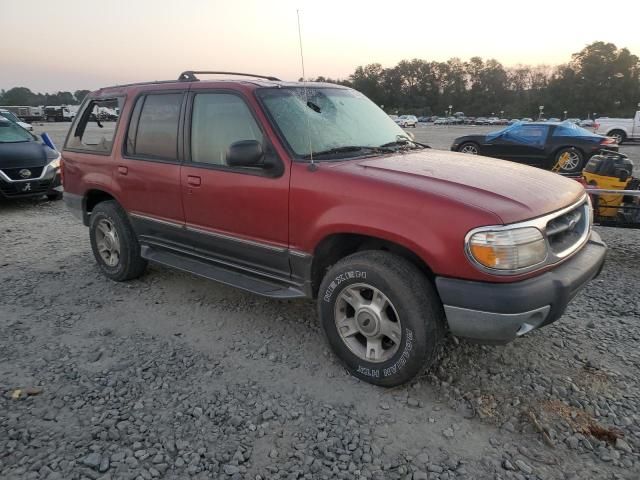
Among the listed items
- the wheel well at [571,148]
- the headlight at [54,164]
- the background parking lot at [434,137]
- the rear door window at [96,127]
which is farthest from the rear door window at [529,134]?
the rear door window at [96,127]

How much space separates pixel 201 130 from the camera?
394 centimetres

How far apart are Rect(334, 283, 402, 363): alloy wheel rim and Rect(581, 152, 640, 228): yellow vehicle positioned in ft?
10.7

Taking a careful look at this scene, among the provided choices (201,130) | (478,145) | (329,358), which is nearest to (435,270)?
(329,358)

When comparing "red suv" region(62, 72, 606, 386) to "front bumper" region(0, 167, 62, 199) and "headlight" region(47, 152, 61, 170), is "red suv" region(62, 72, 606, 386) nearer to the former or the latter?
"front bumper" region(0, 167, 62, 199)

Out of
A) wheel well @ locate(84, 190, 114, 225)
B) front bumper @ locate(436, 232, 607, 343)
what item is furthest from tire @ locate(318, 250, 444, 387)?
wheel well @ locate(84, 190, 114, 225)

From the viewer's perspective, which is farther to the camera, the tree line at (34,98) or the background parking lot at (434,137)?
the tree line at (34,98)

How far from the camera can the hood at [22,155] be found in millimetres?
8484

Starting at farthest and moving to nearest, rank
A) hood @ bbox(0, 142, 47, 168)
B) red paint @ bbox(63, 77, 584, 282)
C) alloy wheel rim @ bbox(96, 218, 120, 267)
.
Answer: hood @ bbox(0, 142, 47, 168) → alloy wheel rim @ bbox(96, 218, 120, 267) → red paint @ bbox(63, 77, 584, 282)

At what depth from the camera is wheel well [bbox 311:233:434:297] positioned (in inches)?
117

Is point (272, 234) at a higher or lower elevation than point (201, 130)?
lower

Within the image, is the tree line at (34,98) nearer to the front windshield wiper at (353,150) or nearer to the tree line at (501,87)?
the tree line at (501,87)

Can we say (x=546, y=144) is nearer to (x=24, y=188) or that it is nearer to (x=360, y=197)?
(x=360, y=197)

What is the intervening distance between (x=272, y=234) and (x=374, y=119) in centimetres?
148

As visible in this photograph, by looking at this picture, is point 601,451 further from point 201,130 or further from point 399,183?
point 201,130
